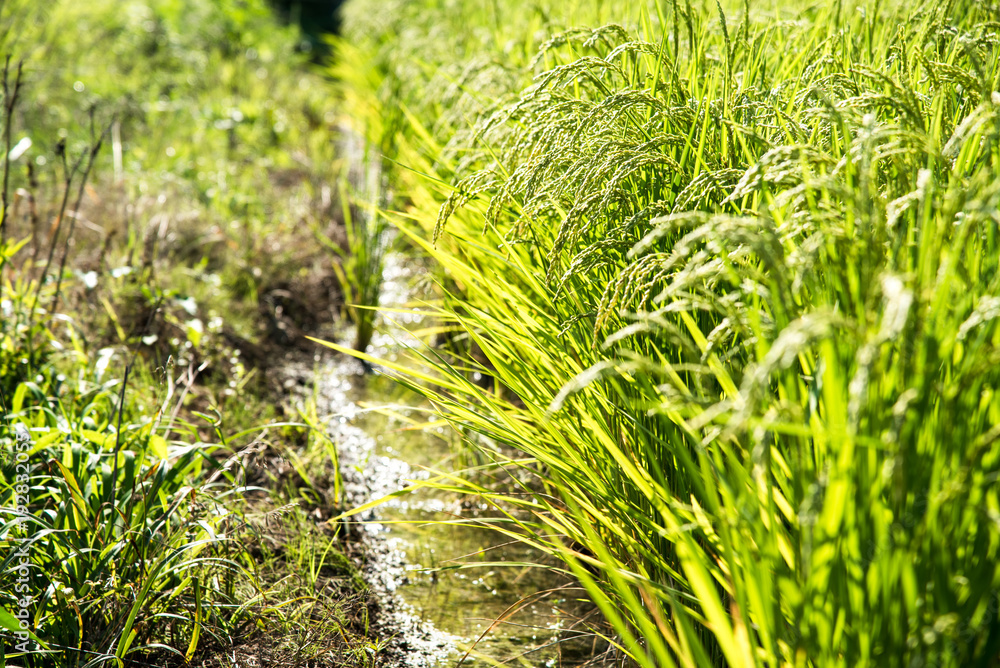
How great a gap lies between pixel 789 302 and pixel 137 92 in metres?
4.31

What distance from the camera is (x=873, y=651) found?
0.72 metres

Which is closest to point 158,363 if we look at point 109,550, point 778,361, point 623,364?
Answer: point 109,550

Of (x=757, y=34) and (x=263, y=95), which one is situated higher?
(x=757, y=34)

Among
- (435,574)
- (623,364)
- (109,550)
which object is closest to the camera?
(623,364)

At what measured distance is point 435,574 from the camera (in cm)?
161

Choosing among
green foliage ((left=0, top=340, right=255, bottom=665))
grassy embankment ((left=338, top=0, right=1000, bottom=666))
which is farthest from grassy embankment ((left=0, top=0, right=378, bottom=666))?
grassy embankment ((left=338, top=0, right=1000, bottom=666))

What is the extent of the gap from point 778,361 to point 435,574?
107 cm

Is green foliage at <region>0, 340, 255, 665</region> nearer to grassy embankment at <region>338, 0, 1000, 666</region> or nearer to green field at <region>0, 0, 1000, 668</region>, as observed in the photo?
green field at <region>0, 0, 1000, 668</region>

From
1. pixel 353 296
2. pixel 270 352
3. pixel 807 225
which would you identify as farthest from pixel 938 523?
pixel 353 296

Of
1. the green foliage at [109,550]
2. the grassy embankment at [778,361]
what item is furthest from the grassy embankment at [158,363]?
the grassy embankment at [778,361]

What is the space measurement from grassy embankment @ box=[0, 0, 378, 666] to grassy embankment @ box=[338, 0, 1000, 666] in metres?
0.56

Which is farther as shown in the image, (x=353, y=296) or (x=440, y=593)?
(x=353, y=296)

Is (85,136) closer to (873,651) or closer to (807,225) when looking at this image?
(807,225)

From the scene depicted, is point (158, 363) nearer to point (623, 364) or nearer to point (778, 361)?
point (623, 364)
